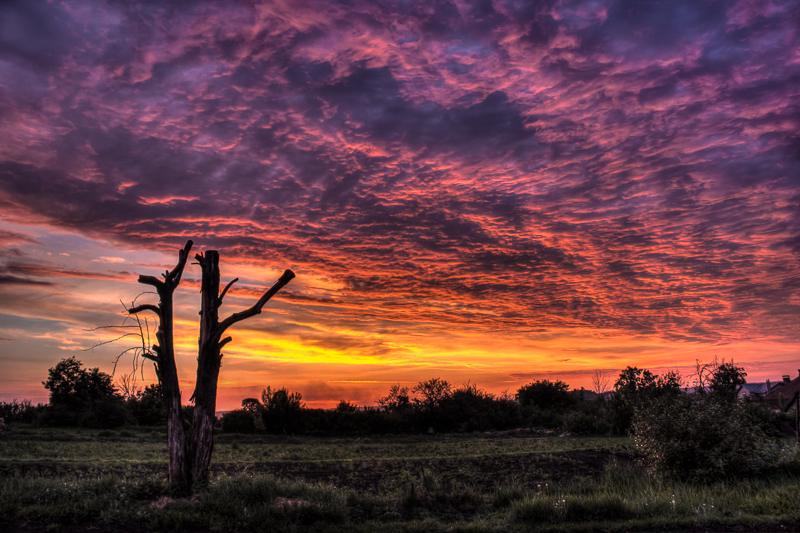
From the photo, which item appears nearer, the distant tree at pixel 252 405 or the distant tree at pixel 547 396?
the distant tree at pixel 252 405

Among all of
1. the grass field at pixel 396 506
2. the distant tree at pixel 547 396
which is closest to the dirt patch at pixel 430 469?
the grass field at pixel 396 506

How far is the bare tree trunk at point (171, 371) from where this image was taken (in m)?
10.4

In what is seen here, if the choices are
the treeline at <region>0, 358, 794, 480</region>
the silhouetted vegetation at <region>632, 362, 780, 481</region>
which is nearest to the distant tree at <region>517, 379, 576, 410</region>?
the treeline at <region>0, 358, 794, 480</region>

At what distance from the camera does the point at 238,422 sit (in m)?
41.7

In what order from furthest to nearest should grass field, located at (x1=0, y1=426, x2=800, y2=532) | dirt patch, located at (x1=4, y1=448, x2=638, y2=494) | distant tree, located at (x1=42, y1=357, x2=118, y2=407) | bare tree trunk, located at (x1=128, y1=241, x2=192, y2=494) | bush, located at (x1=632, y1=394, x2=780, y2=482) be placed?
distant tree, located at (x1=42, y1=357, x2=118, y2=407) → dirt patch, located at (x1=4, y1=448, x2=638, y2=494) → bush, located at (x1=632, y1=394, x2=780, y2=482) → bare tree trunk, located at (x1=128, y1=241, x2=192, y2=494) → grass field, located at (x1=0, y1=426, x2=800, y2=532)

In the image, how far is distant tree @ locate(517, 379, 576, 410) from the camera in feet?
222

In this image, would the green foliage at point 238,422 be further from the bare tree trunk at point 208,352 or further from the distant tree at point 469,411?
the bare tree trunk at point 208,352

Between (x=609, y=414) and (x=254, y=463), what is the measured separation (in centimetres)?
3589

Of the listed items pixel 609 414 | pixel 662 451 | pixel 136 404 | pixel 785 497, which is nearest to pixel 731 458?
pixel 662 451

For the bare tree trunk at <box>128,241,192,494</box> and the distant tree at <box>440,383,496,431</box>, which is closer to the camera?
the bare tree trunk at <box>128,241,192,494</box>

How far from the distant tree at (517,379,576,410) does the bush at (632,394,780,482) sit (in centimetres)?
5572

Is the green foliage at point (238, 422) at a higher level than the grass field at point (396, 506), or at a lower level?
lower

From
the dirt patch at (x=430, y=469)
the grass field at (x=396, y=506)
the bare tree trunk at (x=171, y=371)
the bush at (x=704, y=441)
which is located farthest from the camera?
the dirt patch at (x=430, y=469)

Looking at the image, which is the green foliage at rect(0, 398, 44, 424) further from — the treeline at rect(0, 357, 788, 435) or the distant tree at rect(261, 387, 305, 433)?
the distant tree at rect(261, 387, 305, 433)
